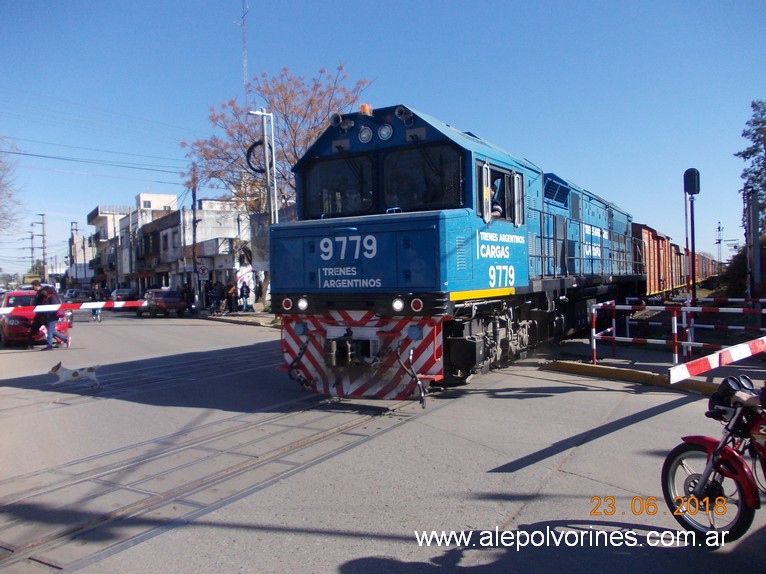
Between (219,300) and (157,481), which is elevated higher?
(219,300)

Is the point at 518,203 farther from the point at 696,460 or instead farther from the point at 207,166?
the point at 207,166

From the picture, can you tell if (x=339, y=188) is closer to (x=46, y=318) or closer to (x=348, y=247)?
(x=348, y=247)

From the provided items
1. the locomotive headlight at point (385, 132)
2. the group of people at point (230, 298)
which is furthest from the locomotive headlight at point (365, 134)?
the group of people at point (230, 298)

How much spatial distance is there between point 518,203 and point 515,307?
1.69 meters

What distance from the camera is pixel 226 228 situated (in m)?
45.5

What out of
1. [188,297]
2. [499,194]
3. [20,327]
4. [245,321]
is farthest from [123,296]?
[499,194]

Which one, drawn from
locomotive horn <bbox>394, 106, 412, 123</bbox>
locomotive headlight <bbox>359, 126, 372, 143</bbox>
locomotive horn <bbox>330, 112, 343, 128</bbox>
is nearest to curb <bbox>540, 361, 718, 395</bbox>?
locomotive horn <bbox>394, 106, 412, 123</bbox>

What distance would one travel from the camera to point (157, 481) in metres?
5.53

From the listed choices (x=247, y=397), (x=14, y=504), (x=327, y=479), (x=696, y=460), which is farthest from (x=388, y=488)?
(x=247, y=397)

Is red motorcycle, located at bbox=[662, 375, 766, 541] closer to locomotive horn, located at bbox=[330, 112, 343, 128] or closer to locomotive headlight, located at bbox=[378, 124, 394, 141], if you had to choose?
locomotive headlight, located at bbox=[378, 124, 394, 141]

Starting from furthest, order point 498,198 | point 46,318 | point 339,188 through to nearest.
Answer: point 46,318, point 498,198, point 339,188

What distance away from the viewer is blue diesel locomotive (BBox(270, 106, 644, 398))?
764 centimetres

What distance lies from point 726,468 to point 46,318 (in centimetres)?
1733

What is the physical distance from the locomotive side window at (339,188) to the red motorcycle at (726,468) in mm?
5488
